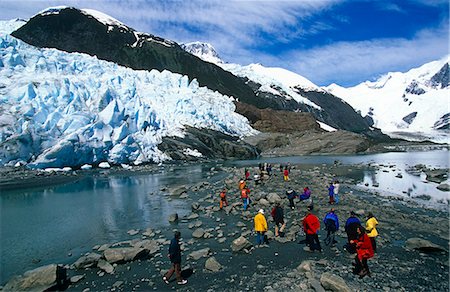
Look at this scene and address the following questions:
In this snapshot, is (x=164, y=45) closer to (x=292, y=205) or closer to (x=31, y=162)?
(x=31, y=162)

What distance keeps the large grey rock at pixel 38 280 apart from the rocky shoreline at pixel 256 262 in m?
0.03

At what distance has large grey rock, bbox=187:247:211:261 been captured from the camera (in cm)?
1231

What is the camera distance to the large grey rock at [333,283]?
28.8 feet

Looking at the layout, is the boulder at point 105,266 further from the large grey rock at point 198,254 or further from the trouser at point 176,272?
the large grey rock at point 198,254

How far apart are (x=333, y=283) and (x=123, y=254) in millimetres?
7397

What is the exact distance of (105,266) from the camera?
11602 millimetres

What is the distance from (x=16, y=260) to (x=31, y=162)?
33597mm

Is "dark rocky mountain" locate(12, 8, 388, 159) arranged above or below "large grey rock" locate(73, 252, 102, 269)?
above

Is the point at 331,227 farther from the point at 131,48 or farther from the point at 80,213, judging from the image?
the point at 131,48

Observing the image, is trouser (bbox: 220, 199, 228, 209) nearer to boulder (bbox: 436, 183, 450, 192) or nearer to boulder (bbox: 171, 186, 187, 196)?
boulder (bbox: 171, 186, 187, 196)

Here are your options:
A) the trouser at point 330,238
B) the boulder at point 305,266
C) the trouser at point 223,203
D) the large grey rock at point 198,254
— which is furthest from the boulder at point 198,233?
the boulder at point 305,266

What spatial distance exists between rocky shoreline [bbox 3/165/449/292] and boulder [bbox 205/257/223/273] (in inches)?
1.4

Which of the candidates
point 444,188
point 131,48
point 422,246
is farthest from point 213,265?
point 131,48

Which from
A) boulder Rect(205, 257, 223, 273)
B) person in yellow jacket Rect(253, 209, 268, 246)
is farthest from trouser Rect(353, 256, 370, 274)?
boulder Rect(205, 257, 223, 273)
